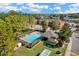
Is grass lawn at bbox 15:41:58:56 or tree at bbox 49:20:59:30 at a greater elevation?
tree at bbox 49:20:59:30

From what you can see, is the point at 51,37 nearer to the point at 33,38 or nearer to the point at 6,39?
the point at 33,38

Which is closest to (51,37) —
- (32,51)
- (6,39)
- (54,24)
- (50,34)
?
(50,34)

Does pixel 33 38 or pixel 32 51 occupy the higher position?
pixel 33 38

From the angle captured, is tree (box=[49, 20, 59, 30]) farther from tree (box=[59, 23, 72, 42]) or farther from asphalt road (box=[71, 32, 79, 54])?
asphalt road (box=[71, 32, 79, 54])

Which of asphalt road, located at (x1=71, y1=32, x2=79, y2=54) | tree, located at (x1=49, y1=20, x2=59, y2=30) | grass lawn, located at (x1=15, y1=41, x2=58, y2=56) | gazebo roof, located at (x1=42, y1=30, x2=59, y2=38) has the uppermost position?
tree, located at (x1=49, y1=20, x2=59, y2=30)

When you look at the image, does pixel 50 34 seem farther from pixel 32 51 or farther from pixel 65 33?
pixel 32 51

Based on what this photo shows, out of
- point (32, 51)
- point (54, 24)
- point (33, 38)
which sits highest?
point (54, 24)

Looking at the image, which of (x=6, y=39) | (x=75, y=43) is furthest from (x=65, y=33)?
(x=6, y=39)

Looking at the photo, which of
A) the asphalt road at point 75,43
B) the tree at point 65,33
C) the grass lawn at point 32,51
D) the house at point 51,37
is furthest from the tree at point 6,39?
the asphalt road at point 75,43

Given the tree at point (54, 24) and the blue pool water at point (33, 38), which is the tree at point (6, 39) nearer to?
the blue pool water at point (33, 38)

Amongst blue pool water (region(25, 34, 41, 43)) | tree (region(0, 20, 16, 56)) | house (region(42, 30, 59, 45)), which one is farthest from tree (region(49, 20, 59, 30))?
tree (region(0, 20, 16, 56))
